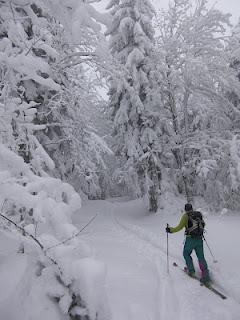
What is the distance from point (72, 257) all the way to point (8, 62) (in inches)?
96.9

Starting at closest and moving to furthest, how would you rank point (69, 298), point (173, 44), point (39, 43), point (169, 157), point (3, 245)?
point (69, 298), point (39, 43), point (3, 245), point (173, 44), point (169, 157)

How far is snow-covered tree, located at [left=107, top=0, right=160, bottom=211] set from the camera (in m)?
20.9

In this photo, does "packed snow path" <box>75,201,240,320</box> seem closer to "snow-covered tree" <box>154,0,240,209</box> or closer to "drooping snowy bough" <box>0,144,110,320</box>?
"drooping snowy bough" <box>0,144,110,320</box>

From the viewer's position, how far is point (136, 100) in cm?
2103

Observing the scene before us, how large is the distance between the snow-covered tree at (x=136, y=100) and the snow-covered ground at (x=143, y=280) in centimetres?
568

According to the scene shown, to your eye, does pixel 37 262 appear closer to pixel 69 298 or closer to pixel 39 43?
pixel 69 298

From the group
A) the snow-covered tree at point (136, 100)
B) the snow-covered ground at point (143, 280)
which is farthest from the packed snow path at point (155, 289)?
the snow-covered tree at point (136, 100)

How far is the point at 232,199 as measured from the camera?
20797mm

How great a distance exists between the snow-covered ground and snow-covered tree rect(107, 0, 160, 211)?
5.68 m

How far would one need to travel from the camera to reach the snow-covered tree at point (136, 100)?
20.9 meters

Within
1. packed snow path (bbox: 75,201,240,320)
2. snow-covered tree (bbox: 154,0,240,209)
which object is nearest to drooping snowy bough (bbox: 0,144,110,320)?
packed snow path (bbox: 75,201,240,320)

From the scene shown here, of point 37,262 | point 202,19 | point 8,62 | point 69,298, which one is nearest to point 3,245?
point 37,262

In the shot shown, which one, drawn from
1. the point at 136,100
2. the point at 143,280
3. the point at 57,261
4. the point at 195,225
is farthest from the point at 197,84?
the point at 57,261

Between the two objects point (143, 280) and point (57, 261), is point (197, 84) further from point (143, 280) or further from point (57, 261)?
point (57, 261)
